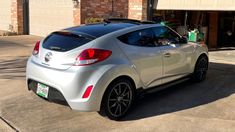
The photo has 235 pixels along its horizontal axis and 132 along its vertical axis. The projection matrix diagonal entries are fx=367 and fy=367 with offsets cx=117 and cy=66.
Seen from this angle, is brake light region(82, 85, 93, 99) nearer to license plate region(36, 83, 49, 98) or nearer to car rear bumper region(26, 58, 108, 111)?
car rear bumper region(26, 58, 108, 111)

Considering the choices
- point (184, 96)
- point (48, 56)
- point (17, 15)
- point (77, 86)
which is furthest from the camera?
point (17, 15)

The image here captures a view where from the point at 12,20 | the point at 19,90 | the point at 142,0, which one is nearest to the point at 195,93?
the point at 19,90

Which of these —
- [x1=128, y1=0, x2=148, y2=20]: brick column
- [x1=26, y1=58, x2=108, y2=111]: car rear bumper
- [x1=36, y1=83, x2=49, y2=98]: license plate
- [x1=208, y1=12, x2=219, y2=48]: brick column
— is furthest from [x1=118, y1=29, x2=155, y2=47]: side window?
[x1=208, y1=12, x2=219, y2=48]: brick column

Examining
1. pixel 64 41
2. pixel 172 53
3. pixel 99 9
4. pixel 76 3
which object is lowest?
pixel 172 53

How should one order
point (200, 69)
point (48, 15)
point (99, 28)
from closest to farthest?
point (99, 28) < point (200, 69) < point (48, 15)

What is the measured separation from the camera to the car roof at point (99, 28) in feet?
19.0

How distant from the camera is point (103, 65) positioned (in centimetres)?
538

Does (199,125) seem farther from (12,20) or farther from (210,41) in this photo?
(12,20)

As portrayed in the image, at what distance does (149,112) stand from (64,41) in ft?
5.99

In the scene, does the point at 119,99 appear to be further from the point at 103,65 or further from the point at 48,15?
the point at 48,15

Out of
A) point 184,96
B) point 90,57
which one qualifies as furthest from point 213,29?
point 90,57

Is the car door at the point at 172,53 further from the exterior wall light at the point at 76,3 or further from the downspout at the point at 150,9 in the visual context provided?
the exterior wall light at the point at 76,3

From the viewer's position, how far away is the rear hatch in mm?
5359

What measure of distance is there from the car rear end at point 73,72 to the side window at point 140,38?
1.74 feet
